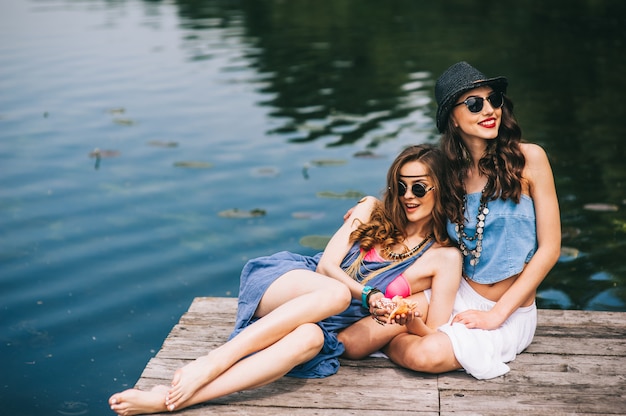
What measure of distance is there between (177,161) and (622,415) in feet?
18.4

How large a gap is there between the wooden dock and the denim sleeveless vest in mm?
422

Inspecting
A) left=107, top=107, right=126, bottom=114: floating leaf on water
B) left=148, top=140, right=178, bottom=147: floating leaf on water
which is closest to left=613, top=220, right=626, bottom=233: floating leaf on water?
left=148, top=140, right=178, bottom=147: floating leaf on water

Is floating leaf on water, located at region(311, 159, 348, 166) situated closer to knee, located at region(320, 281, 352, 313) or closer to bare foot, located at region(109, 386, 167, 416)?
knee, located at region(320, 281, 352, 313)

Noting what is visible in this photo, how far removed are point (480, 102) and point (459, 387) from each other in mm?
1244

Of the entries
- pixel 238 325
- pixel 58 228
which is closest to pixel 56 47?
pixel 58 228

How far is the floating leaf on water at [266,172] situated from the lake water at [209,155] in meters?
0.04

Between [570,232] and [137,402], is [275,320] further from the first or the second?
[570,232]

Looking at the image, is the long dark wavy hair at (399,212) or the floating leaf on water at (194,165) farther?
the floating leaf on water at (194,165)

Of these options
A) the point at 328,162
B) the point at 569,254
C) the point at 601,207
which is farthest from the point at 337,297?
the point at 328,162

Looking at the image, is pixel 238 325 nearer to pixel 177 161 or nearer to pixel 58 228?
pixel 58 228

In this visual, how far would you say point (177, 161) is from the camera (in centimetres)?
752

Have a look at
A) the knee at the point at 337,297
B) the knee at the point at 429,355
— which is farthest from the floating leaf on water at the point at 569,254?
the knee at the point at 337,297

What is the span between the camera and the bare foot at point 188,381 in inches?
110

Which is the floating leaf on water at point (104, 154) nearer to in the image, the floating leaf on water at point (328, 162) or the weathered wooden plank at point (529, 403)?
the floating leaf on water at point (328, 162)
